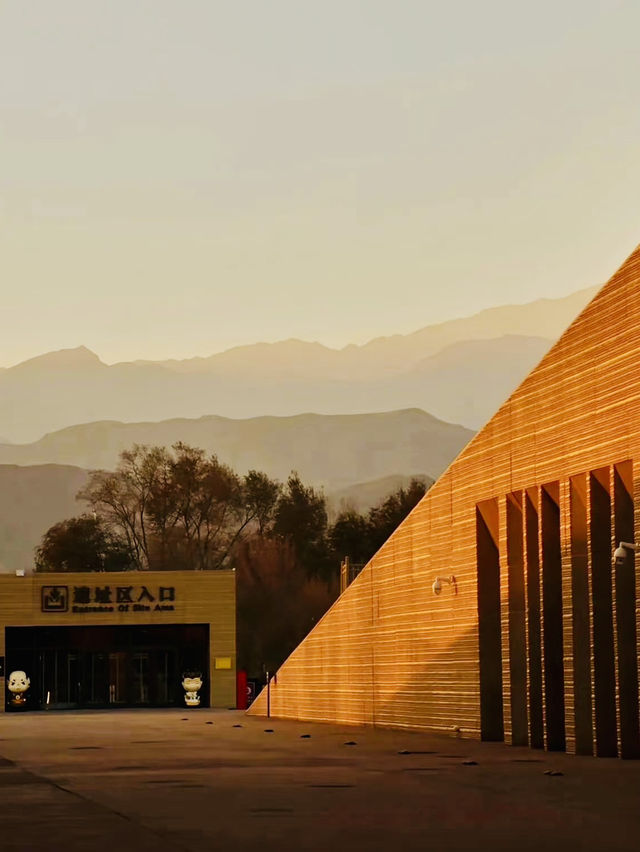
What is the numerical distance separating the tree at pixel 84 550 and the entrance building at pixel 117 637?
52875mm

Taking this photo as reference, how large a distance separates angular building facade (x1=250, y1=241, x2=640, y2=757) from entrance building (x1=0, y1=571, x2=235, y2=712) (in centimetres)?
2478

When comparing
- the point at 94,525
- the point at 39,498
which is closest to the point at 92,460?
the point at 39,498

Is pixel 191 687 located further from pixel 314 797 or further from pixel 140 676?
pixel 314 797

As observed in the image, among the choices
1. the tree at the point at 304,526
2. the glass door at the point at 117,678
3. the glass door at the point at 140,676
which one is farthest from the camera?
the tree at the point at 304,526

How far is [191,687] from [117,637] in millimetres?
3401

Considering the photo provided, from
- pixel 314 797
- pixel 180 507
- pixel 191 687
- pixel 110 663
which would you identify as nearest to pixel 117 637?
pixel 110 663

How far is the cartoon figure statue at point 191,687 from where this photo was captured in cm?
6153

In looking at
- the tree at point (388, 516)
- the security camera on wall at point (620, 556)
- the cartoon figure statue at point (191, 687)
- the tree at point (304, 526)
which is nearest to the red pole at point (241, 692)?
the cartoon figure statue at point (191, 687)

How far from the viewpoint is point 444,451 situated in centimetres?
19000

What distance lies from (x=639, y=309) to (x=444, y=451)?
167 meters

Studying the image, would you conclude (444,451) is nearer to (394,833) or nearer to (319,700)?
(319,700)

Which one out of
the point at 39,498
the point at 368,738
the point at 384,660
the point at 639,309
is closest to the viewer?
the point at 639,309

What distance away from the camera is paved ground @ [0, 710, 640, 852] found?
1334 cm

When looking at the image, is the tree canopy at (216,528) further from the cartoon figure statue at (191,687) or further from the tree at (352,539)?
the cartoon figure statue at (191,687)
